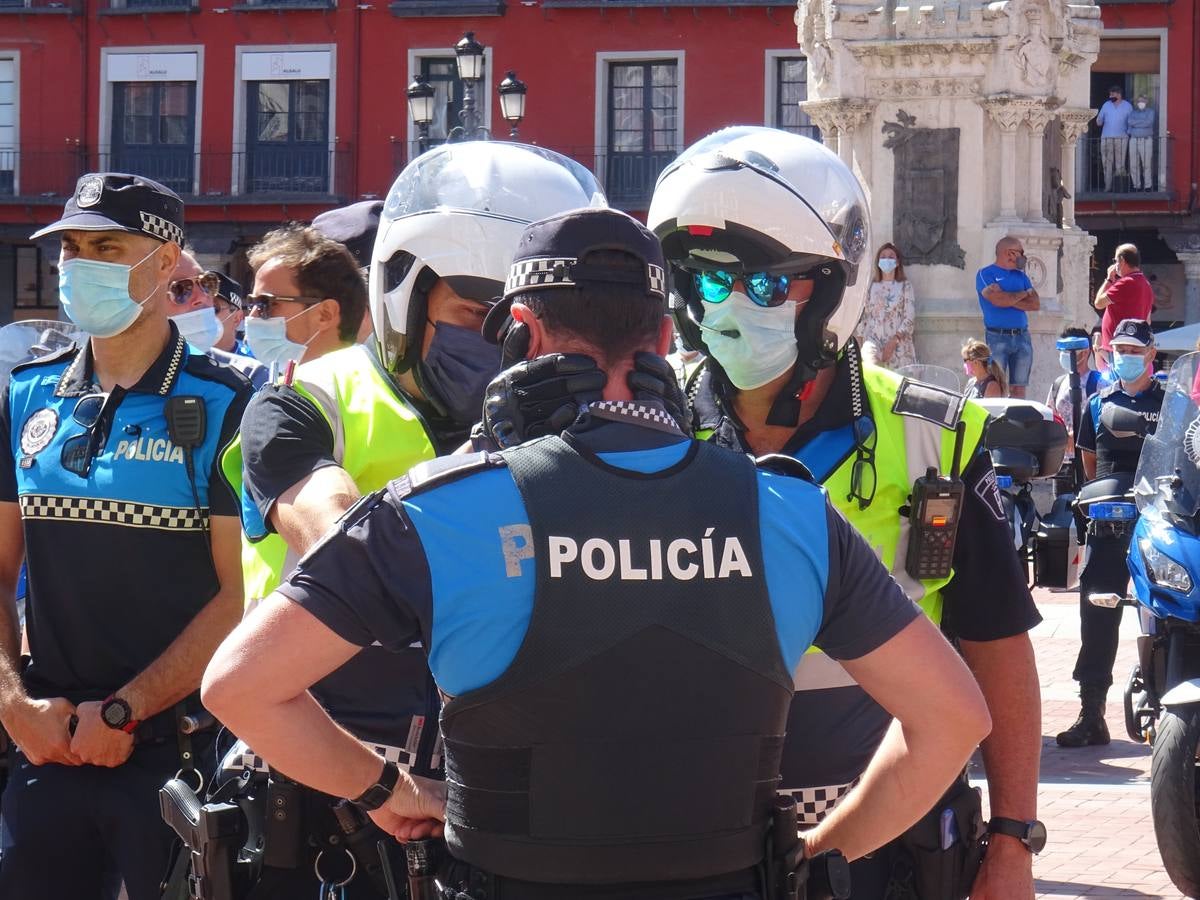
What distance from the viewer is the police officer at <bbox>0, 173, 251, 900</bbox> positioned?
4.05 m

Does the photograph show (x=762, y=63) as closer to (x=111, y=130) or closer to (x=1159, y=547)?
(x=111, y=130)

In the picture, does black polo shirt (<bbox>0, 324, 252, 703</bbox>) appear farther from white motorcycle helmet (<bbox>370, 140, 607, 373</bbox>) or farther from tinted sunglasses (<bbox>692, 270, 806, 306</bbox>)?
tinted sunglasses (<bbox>692, 270, 806, 306</bbox>)

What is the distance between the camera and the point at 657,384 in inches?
103

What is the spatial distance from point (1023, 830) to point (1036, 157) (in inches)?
634

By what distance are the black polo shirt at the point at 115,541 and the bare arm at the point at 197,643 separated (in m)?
0.04

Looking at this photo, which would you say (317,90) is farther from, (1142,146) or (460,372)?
(460,372)

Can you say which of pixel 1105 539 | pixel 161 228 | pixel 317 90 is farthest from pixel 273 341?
pixel 317 90

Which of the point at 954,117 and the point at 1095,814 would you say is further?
the point at 954,117

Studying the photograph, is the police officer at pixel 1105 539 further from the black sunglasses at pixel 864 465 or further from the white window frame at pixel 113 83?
the white window frame at pixel 113 83

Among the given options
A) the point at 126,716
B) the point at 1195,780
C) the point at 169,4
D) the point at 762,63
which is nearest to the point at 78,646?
the point at 126,716

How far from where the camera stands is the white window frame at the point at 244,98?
35125 mm

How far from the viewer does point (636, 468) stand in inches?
99.0

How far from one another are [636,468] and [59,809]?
200 cm

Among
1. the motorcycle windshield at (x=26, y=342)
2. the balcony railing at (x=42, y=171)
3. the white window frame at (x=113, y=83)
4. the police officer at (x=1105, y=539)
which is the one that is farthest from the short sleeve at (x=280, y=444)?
the balcony railing at (x=42, y=171)
